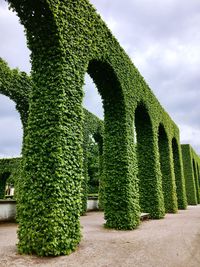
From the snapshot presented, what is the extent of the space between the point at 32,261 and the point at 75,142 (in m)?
2.38

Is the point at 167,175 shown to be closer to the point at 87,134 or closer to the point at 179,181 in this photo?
the point at 179,181

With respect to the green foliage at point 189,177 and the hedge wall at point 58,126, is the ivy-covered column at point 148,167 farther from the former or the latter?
the green foliage at point 189,177

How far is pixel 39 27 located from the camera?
5691 mm

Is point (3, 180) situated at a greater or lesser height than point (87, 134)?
lesser

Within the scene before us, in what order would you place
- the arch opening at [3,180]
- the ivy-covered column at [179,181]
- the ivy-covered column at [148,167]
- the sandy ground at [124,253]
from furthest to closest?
the arch opening at [3,180], the ivy-covered column at [179,181], the ivy-covered column at [148,167], the sandy ground at [124,253]

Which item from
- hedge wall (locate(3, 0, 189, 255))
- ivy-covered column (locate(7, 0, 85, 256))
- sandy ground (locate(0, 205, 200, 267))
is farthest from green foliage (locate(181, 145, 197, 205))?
ivy-covered column (locate(7, 0, 85, 256))

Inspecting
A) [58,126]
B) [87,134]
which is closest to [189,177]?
[87,134]

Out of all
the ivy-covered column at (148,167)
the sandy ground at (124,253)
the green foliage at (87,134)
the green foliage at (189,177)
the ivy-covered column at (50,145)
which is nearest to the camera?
the sandy ground at (124,253)

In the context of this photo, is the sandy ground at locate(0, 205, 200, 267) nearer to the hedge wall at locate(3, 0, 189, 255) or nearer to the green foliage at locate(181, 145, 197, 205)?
the hedge wall at locate(3, 0, 189, 255)

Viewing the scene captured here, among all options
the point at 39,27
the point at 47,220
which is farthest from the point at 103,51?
the point at 47,220

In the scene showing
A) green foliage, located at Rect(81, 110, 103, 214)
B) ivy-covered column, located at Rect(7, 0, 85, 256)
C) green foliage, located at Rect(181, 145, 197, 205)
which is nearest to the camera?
ivy-covered column, located at Rect(7, 0, 85, 256)

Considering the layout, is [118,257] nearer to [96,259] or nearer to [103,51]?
[96,259]

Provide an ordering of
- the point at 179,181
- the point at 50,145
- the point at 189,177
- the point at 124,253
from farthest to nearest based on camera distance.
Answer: the point at 189,177 → the point at 179,181 → the point at 50,145 → the point at 124,253

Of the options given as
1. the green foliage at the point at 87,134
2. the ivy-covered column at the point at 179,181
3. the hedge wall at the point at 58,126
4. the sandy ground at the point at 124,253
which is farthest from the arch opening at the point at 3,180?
the sandy ground at the point at 124,253
